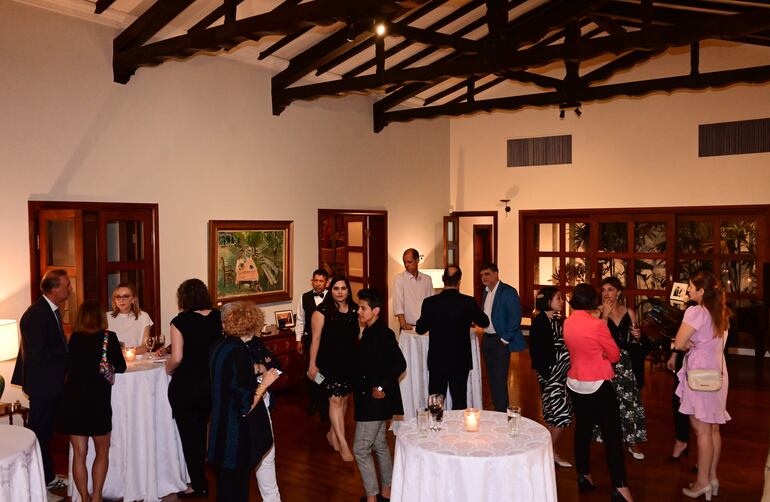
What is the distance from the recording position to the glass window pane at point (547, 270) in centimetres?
1205

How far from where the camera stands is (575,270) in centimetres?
1184

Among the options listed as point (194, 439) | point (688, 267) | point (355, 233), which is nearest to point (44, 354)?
point (194, 439)

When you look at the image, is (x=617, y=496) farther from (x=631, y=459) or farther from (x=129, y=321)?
(x=129, y=321)

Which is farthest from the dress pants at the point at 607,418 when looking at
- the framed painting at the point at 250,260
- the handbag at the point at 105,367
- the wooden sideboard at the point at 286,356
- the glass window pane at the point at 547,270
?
the glass window pane at the point at 547,270

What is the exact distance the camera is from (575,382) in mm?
4809

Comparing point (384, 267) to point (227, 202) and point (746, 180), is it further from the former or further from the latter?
point (746, 180)

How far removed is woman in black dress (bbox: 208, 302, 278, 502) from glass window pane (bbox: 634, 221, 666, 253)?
840cm

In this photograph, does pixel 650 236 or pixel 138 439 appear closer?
pixel 138 439

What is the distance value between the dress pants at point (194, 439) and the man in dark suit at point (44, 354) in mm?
873

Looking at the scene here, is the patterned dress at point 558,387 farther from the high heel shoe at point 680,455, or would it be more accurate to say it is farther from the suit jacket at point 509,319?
the high heel shoe at point 680,455

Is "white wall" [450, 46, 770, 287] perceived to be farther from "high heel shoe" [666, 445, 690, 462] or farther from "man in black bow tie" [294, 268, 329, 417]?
"man in black bow tie" [294, 268, 329, 417]

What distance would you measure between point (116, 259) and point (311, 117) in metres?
3.60

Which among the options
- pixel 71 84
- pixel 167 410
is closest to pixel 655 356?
pixel 167 410

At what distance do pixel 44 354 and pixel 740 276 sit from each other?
9457mm
